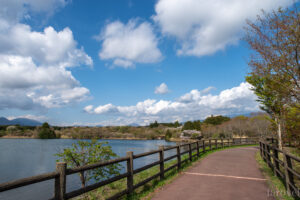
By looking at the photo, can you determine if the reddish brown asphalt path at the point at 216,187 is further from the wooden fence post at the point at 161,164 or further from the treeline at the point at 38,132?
the treeline at the point at 38,132

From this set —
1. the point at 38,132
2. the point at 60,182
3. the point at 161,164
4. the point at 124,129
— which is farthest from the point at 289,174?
the point at 124,129

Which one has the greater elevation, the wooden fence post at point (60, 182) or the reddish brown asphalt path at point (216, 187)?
the wooden fence post at point (60, 182)

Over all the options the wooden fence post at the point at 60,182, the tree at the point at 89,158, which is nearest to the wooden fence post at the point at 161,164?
the tree at the point at 89,158

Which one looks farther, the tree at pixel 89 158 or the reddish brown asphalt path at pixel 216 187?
the tree at pixel 89 158

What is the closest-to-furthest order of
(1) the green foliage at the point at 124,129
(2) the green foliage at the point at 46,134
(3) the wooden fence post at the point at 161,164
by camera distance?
(3) the wooden fence post at the point at 161,164 → (2) the green foliage at the point at 46,134 → (1) the green foliage at the point at 124,129

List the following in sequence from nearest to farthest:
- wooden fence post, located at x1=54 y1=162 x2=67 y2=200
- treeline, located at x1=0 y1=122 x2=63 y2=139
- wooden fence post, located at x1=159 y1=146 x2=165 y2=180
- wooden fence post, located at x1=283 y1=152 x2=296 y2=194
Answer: wooden fence post, located at x1=54 y1=162 x2=67 y2=200 < wooden fence post, located at x1=283 y1=152 x2=296 y2=194 < wooden fence post, located at x1=159 y1=146 x2=165 y2=180 < treeline, located at x1=0 y1=122 x2=63 y2=139

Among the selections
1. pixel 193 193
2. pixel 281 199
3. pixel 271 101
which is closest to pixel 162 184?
pixel 193 193

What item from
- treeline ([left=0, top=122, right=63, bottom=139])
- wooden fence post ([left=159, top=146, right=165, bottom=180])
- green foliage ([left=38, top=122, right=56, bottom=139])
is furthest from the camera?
treeline ([left=0, top=122, right=63, bottom=139])

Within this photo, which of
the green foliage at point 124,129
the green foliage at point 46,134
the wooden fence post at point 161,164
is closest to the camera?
the wooden fence post at point 161,164

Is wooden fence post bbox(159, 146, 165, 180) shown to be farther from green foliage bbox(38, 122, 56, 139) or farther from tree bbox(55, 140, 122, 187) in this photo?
green foliage bbox(38, 122, 56, 139)

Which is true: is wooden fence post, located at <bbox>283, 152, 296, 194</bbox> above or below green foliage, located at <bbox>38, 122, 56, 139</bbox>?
above

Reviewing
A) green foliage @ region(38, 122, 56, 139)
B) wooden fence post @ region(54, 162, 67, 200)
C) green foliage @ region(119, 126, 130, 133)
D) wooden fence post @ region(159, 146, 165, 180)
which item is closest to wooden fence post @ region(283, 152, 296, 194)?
wooden fence post @ region(159, 146, 165, 180)

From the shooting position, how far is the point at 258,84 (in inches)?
742

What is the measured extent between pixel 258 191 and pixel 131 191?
4.02m
